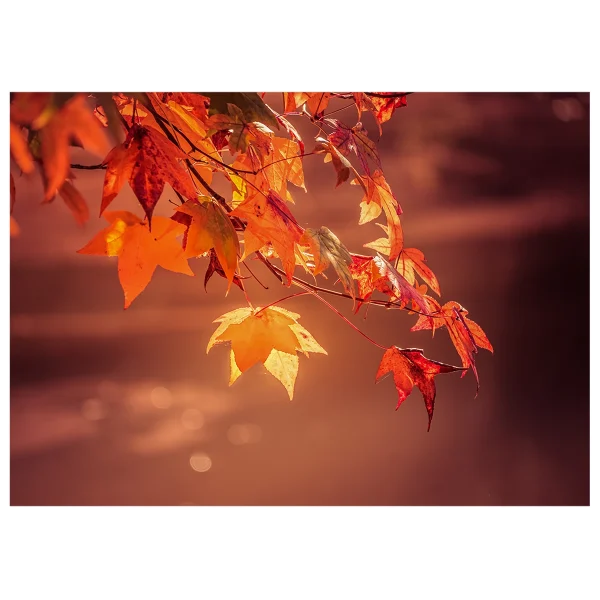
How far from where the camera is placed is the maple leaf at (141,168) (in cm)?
50

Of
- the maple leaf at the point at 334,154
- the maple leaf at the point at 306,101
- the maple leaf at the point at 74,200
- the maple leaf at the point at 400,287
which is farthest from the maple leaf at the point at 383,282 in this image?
the maple leaf at the point at 74,200

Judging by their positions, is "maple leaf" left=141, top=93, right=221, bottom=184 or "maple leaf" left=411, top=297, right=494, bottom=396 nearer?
"maple leaf" left=141, top=93, right=221, bottom=184

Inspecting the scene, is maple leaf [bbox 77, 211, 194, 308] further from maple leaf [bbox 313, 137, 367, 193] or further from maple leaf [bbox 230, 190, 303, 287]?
maple leaf [bbox 313, 137, 367, 193]

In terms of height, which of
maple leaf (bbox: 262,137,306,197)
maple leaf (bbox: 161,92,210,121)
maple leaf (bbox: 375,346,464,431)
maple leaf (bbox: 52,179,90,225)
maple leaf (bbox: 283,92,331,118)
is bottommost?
maple leaf (bbox: 375,346,464,431)

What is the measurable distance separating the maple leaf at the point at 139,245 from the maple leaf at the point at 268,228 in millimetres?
80

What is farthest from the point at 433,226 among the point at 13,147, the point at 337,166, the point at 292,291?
the point at 13,147

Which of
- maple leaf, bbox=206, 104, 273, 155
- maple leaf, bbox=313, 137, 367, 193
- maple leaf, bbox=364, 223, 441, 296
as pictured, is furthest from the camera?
maple leaf, bbox=364, 223, 441, 296

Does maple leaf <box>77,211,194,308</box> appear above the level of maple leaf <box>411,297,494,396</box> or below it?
above

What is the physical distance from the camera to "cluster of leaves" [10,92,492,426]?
492mm

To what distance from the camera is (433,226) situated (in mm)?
1593

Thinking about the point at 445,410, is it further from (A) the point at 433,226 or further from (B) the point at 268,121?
(B) the point at 268,121

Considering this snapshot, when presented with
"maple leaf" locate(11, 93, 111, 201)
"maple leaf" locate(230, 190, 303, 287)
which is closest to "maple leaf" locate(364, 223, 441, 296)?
"maple leaf" locate(230, 190, 303, 287)

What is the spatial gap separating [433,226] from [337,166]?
897 mm

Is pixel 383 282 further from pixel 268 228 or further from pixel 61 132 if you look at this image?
pixel 61 132
